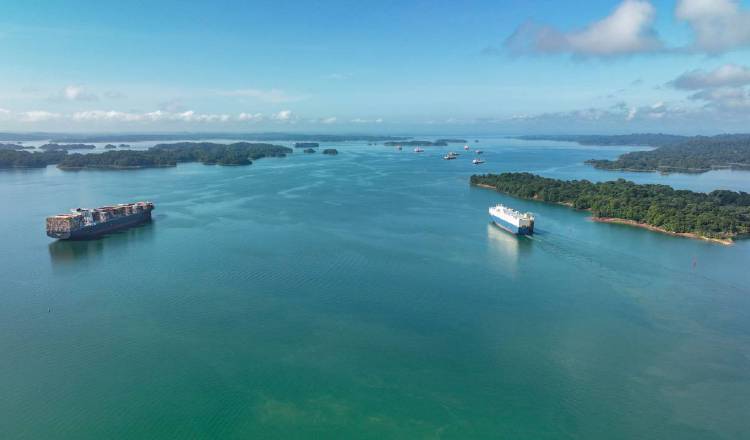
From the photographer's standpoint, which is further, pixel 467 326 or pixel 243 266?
pixel 243 266

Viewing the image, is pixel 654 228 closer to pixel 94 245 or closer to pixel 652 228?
pixel 652 228

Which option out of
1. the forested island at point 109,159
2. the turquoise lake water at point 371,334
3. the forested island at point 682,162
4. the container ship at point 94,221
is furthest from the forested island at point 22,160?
the forested island at point 682,162

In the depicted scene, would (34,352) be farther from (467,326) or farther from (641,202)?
(641,202)

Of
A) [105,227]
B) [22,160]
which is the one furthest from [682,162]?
[22,160]

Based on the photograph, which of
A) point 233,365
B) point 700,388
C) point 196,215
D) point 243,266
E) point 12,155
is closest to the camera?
point 700,388

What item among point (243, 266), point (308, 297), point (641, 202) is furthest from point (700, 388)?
point (641, 202)

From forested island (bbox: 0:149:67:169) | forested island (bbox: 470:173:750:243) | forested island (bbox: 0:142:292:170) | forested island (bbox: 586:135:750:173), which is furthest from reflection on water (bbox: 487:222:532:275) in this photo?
forested island (bbox: 0:149:67:169)

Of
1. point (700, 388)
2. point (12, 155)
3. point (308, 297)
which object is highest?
point (12, 155)

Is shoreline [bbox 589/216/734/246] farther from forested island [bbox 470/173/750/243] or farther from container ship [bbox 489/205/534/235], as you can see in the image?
container ship [bbox 489/205/534/235]
